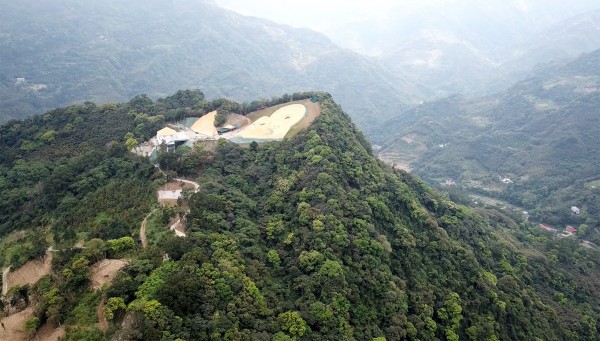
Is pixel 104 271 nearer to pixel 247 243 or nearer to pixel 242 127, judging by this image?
pixel 247 243

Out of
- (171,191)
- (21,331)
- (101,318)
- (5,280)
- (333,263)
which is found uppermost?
(101,318)

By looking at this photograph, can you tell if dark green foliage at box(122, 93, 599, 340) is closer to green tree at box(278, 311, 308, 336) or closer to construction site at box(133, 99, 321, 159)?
green tree at box(278, 311, 308, 336)

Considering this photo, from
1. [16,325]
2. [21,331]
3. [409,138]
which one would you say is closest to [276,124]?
[16,325]

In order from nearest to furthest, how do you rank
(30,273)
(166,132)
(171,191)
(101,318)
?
(101,318), (30,273), (171,191), (166,132)

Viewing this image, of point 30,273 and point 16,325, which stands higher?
point 16,325

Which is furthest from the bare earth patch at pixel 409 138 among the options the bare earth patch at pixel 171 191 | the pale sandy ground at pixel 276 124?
the bare earth patch at pixel 171 191

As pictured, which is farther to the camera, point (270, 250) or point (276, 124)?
point (276, 124)

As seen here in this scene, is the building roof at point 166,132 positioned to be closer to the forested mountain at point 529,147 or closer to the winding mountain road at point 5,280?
the winding mountain road at point 5,280
